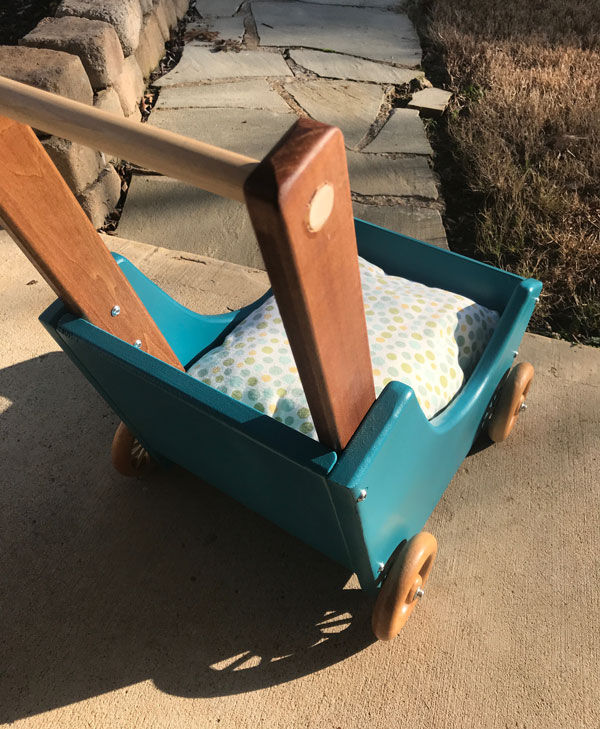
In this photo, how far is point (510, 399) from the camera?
164cm

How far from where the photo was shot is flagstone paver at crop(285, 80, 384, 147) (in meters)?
3.16

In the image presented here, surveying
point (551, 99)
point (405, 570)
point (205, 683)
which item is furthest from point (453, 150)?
point (205, 683)

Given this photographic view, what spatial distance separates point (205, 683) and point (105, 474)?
68 centimetres

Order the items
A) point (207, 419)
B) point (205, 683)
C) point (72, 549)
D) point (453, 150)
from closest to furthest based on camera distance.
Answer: point (207, 419) → point (205, 683) → point (72, 549) → point (453, 150)

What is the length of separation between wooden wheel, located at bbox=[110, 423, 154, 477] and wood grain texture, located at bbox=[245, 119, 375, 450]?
38.9 inches

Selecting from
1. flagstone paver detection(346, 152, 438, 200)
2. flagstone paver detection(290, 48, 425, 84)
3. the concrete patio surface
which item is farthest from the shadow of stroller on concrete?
flagstone paver detection(290, 48, 425, 84)

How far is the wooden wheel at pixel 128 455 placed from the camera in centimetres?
172

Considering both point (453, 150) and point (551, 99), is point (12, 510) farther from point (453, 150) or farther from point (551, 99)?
point (551, 99)

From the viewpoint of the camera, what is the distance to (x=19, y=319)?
89.0 inches

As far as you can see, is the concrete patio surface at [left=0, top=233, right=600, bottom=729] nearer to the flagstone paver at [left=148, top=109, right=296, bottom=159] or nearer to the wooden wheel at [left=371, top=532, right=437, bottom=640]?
the wooden wheel at [left=371, top=532, right=437, bottom=640]

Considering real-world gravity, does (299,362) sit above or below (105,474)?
above

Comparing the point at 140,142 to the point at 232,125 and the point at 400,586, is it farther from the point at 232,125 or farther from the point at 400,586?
the point at 232,125

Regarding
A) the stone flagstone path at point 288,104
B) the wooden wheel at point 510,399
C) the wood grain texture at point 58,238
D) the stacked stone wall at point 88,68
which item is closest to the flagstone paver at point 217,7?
the stone flagstone path at point 288,104

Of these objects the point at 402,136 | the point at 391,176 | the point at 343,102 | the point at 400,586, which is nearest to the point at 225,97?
the point at 343,102
